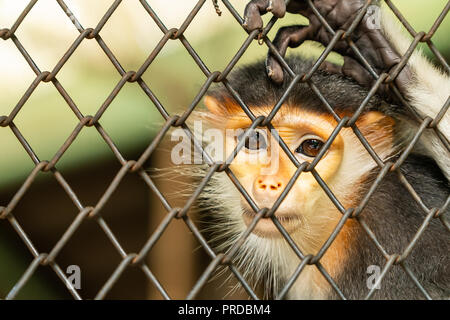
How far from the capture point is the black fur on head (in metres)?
2.45

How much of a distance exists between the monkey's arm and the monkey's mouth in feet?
1.89

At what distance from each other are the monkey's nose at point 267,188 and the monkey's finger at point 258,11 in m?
0.72

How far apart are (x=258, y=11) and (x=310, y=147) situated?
869 millimetres

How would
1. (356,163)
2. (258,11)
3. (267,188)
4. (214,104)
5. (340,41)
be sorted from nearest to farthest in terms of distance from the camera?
(258,11), (340,41), (267,188), (356,163), (214,104)

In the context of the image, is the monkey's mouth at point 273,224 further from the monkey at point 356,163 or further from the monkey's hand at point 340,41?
the monkey's hand at point 340,41

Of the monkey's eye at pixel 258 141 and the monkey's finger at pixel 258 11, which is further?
the monkey's eye at pixel 258 141

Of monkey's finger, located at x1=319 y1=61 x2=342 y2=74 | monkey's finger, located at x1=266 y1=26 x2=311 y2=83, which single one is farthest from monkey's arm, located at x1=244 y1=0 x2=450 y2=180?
monkey's finger, located at x1=319 y1=61 x2=342 y2=74

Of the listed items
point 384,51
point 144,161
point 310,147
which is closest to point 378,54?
point 384,51

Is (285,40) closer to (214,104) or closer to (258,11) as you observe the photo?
(258,11)

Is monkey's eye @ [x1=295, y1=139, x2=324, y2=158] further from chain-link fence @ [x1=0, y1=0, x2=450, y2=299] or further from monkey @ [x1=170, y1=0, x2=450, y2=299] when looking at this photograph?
chain-link fence @ [x1=0, y1=0, x2=450, y2=299]

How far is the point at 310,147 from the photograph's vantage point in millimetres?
2559

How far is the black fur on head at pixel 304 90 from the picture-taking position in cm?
245

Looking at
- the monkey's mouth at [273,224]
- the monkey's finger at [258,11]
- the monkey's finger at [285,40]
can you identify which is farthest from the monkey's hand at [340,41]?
the monkey's mouth at [273,224]
